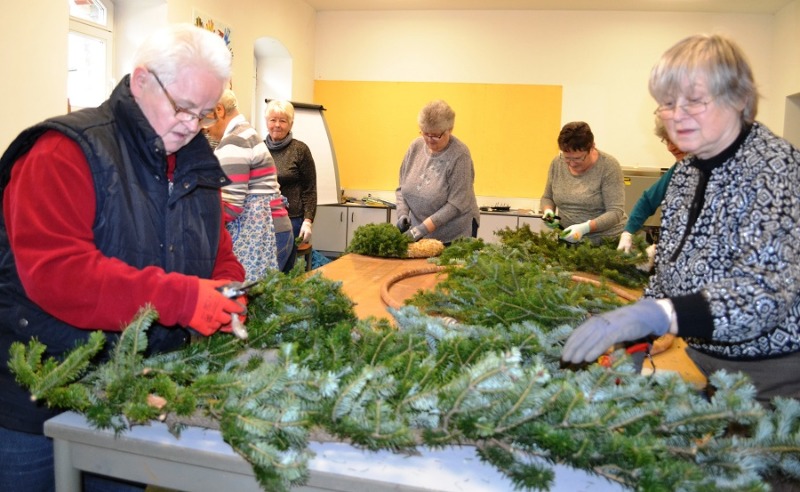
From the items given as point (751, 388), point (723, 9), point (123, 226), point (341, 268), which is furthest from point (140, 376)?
point (723, 9)

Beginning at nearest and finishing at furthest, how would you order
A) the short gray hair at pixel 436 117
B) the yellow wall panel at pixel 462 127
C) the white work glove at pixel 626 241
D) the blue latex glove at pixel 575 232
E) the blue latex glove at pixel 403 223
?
the white work glove at pixel 626 241
the blue latex glove at pixel 575 232
the short gray hair at pixel 436 117
the blue latex glove at pixel 403 223
the yellow wall panel at pixel 462 127

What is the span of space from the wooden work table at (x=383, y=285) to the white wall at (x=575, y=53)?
5569 millimetres

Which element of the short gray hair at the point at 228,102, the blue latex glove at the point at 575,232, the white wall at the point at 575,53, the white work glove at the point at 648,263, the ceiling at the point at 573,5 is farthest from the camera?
the white wall at the point at 575,53

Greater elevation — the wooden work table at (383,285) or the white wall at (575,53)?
the white wall at (575,53)

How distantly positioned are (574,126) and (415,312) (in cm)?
268

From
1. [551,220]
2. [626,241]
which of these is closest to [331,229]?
[551,220]

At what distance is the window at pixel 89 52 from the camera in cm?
564

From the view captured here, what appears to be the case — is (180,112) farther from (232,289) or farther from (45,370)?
(45,370)

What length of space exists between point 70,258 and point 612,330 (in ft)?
3.83

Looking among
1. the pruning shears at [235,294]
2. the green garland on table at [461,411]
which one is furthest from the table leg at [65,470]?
the pruning shears at [235,294]

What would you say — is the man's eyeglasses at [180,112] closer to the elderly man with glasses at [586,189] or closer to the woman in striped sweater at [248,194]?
the woman in striped sweater at [248,194]

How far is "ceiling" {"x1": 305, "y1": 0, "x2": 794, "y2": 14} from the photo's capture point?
8125 millimetres

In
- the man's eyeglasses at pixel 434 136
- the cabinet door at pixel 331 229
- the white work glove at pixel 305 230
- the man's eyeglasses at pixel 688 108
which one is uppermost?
the man's eyeglasses at pixel 434 136

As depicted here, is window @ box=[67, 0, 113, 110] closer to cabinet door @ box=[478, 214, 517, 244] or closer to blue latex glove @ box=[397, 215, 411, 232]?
blue latex glove @ box=[397, 215, 411, 232]
